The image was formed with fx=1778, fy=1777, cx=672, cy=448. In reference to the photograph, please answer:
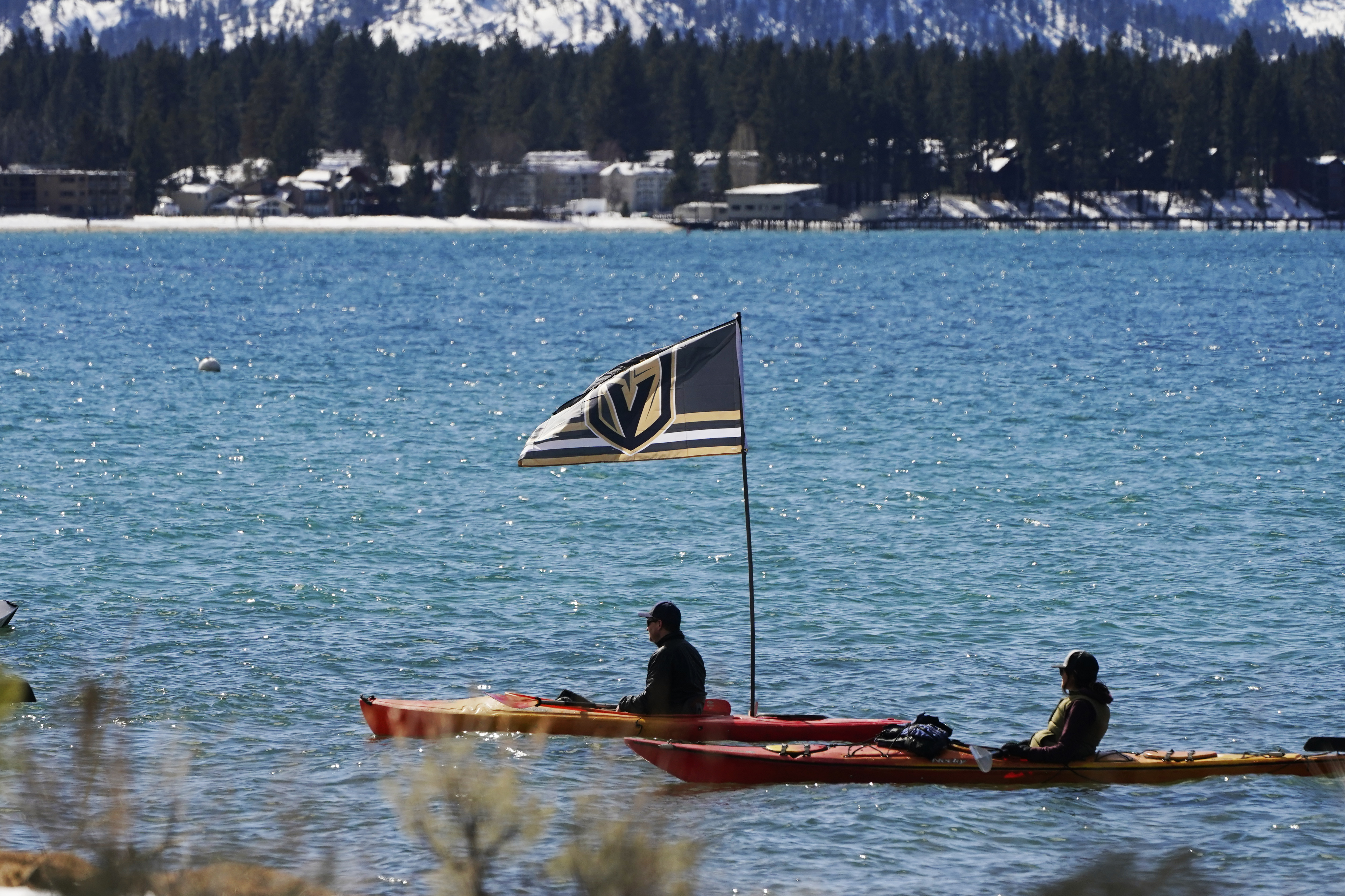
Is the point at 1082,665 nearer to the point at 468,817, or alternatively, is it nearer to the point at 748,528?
the point at 748,528

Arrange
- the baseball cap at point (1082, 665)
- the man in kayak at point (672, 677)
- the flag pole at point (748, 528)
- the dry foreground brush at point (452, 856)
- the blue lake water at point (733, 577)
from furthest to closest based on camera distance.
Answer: the flag pole at point (748, 528) < the man in kayak at point (672, 677) < the baseball cap at point (1082, 665) < the blue lake water at point (733, 577) < the dry foreground brush at point (452, 856)

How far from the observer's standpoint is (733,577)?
23.0 meters

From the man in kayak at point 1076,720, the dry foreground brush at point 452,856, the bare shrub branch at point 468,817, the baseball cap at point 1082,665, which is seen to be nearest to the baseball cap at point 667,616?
the man in kayak at point 1076,720

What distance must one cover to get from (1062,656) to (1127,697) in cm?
154

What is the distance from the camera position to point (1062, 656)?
729 inches

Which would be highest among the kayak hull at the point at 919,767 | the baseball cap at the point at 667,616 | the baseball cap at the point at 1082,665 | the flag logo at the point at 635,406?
the flag logo at the point at 635,406

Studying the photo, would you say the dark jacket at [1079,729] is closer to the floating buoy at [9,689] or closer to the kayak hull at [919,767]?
the kayak hull at [919,767]

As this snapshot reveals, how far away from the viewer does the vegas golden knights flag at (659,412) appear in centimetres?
1475

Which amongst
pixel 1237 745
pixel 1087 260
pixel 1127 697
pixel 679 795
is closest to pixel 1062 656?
pixel 1127 697

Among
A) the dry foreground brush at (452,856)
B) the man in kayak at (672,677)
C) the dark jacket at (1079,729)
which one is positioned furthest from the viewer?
the man in kayak at (672,677)

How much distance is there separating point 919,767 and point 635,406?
379 centimetres

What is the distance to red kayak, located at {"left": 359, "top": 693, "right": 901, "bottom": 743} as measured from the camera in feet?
49.5

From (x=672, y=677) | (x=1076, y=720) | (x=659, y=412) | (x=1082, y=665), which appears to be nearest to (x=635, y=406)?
(x=659, y=412)

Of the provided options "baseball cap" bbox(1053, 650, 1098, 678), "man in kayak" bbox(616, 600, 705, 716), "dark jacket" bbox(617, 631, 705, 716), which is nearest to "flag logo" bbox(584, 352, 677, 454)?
"man in kayak" bbox(616, 600, 705, 716)
